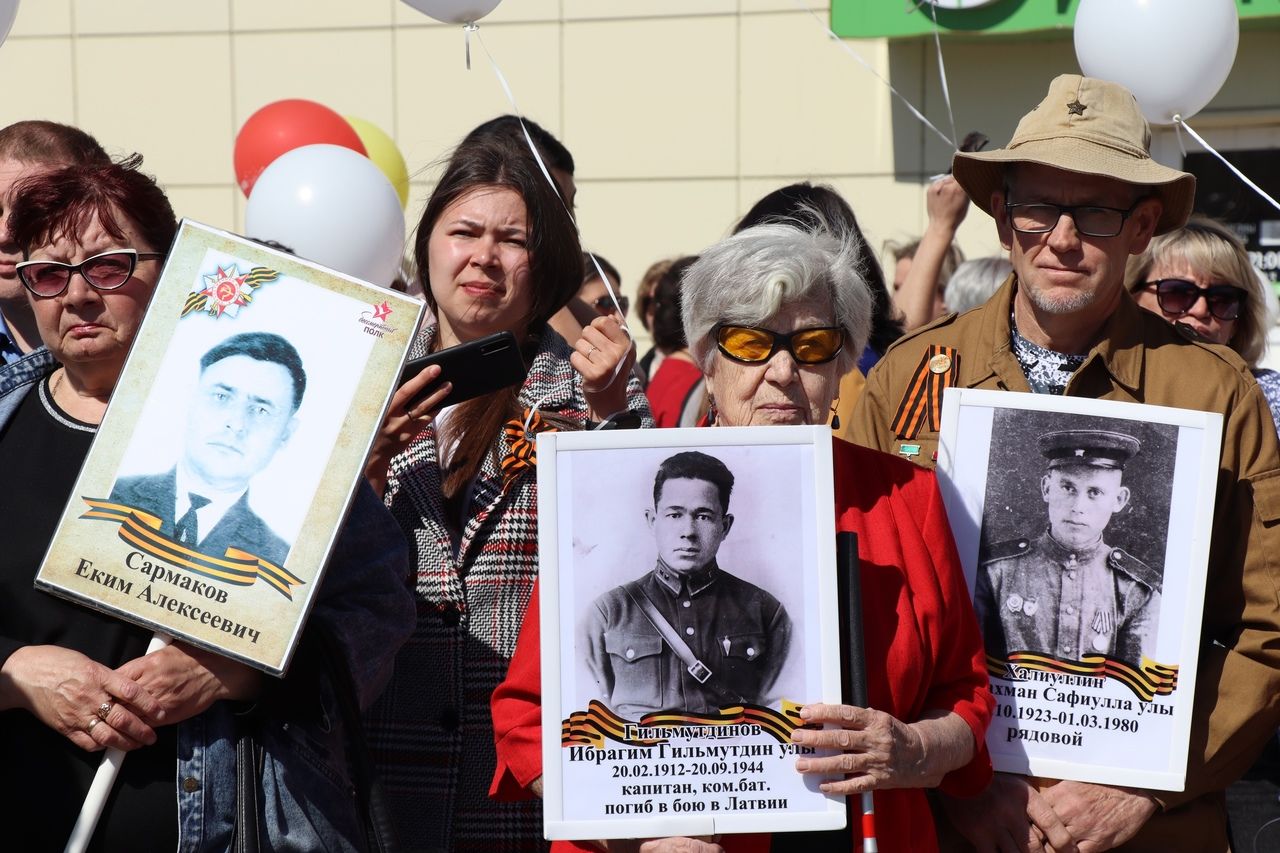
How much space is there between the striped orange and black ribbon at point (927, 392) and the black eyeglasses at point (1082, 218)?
329 millimetres

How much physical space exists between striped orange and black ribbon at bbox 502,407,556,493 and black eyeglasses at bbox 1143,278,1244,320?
6.29 ft

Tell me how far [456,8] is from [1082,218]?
2.22 meters

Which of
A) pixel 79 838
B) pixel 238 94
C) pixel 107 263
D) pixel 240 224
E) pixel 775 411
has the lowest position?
pixel 79 838

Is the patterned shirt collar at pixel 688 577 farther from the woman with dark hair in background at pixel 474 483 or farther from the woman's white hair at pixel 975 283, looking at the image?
the woman's white hair at pixel 975 283

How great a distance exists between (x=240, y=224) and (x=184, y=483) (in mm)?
7064

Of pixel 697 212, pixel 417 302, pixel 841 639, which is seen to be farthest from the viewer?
pixel 697 212

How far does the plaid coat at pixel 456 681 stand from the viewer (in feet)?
10.4

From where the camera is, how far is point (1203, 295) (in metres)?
4.14

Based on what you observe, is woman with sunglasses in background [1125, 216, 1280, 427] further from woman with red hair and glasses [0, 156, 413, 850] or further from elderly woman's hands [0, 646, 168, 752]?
elderly woman's hands [0, 646, 168, 752]

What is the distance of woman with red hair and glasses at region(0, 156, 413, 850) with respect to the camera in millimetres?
2547

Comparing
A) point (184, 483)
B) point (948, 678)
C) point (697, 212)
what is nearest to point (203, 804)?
point (184, 483)

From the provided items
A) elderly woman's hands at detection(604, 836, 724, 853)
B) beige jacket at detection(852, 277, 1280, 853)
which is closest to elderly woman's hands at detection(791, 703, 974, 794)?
elderly woman's hands at detection(604, 836, 724, 853)

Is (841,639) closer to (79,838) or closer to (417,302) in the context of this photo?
(417,302)

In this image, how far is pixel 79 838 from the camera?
2.48m
